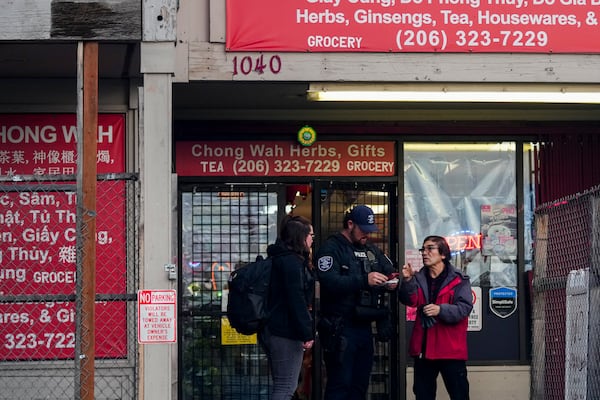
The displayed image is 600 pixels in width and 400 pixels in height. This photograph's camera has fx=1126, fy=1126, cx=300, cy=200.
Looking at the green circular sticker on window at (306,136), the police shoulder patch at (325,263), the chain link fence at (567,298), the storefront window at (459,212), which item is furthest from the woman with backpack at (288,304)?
the storefront window at (459,212)

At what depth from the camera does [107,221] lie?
372 inches

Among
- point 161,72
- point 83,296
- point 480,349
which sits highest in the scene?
point 161,72

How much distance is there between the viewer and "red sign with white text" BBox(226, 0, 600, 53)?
9211mm

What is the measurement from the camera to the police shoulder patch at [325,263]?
30.5 ft

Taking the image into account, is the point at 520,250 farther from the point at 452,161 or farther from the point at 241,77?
the point at 241,77

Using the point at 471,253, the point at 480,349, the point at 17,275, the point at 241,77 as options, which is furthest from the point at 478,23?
the point at 17,275

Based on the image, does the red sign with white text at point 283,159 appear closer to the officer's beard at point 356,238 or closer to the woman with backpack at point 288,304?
the officer's beard at point 356,238

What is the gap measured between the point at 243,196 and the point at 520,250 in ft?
9.25

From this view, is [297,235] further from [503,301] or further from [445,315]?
[503,301]

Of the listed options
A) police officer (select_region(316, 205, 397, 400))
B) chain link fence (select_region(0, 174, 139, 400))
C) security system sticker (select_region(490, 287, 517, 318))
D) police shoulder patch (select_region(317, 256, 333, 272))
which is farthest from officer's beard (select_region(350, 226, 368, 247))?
security system sticker (select_region(490, 287, 517, 318))

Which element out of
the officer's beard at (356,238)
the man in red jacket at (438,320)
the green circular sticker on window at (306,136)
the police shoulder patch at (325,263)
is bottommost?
the man in red jacket at (438,320)

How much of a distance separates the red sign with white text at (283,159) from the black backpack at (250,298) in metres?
2.28

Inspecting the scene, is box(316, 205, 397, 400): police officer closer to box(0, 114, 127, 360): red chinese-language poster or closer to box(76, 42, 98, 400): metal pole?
box(0, 114, 127, 360): red chinese-language poster

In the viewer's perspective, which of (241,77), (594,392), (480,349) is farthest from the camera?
(480,349)
